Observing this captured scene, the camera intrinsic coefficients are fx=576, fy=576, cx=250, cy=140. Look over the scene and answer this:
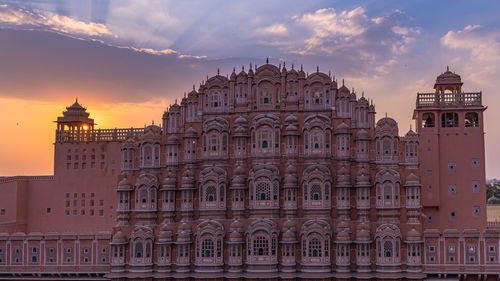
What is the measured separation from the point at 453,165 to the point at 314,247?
55.0 feet

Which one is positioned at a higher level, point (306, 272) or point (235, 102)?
point (235, 102)

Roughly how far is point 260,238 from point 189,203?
22.9 ft

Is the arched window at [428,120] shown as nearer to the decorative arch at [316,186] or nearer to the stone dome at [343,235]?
the decorative arch at [316,186]

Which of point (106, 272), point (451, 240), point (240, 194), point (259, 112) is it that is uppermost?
point (259, 112)

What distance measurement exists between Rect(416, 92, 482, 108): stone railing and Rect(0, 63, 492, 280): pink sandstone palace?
→ 278 mm

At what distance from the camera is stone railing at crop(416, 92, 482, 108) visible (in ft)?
182

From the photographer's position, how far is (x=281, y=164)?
49.9 metres

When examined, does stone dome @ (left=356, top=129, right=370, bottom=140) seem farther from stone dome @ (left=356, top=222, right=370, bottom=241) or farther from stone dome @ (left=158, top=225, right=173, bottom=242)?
stone dome @ (left=158, top=225, right=173, bottom=242)

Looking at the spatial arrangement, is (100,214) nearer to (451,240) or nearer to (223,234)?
(223,234)

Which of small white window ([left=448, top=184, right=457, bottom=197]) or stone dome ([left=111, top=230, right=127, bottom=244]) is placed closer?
stone dome ([left=111, top=230, right=127, bottom=244])

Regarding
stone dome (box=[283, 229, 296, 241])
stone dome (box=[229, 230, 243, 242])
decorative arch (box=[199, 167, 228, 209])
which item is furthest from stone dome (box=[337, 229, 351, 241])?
decorative arch (box=[199, 167, 228, 209])

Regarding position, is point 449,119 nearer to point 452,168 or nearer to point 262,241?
point 452,168

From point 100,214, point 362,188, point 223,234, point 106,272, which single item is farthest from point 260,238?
point 100,214

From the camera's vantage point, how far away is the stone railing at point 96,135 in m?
72.1
